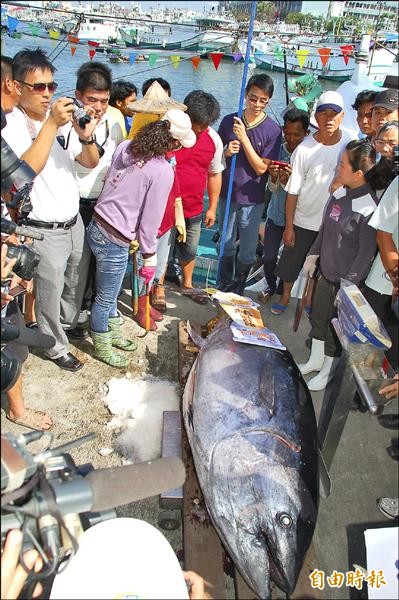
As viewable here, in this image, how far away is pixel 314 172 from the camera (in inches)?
155

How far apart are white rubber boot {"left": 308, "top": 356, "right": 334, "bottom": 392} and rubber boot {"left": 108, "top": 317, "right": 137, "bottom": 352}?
1608 millimetres

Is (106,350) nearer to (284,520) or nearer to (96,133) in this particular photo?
(96,133)

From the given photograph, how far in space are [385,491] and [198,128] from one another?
131 inches

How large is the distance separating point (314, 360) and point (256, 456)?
5.71ft

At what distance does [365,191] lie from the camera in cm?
311

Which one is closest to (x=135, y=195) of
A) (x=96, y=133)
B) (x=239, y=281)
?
(x=96, y=133)

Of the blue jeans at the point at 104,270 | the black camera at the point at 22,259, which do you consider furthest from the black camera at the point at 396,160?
the black camera at the point at 22,259

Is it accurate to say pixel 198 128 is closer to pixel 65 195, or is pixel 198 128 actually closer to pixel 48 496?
pixel 65 195

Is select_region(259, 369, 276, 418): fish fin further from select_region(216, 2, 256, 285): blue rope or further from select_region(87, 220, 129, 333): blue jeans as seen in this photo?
select_region(216, 2, 256, 285): blue rope

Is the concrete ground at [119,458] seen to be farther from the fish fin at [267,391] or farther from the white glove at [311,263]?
the white glove at [311,263]

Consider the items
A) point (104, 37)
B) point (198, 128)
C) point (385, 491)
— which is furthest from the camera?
point (104, 37)

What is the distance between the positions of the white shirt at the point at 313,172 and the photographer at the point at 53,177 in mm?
1811

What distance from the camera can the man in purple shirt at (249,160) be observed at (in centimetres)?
418

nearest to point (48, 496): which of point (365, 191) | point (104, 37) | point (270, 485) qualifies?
point (270, 485)
